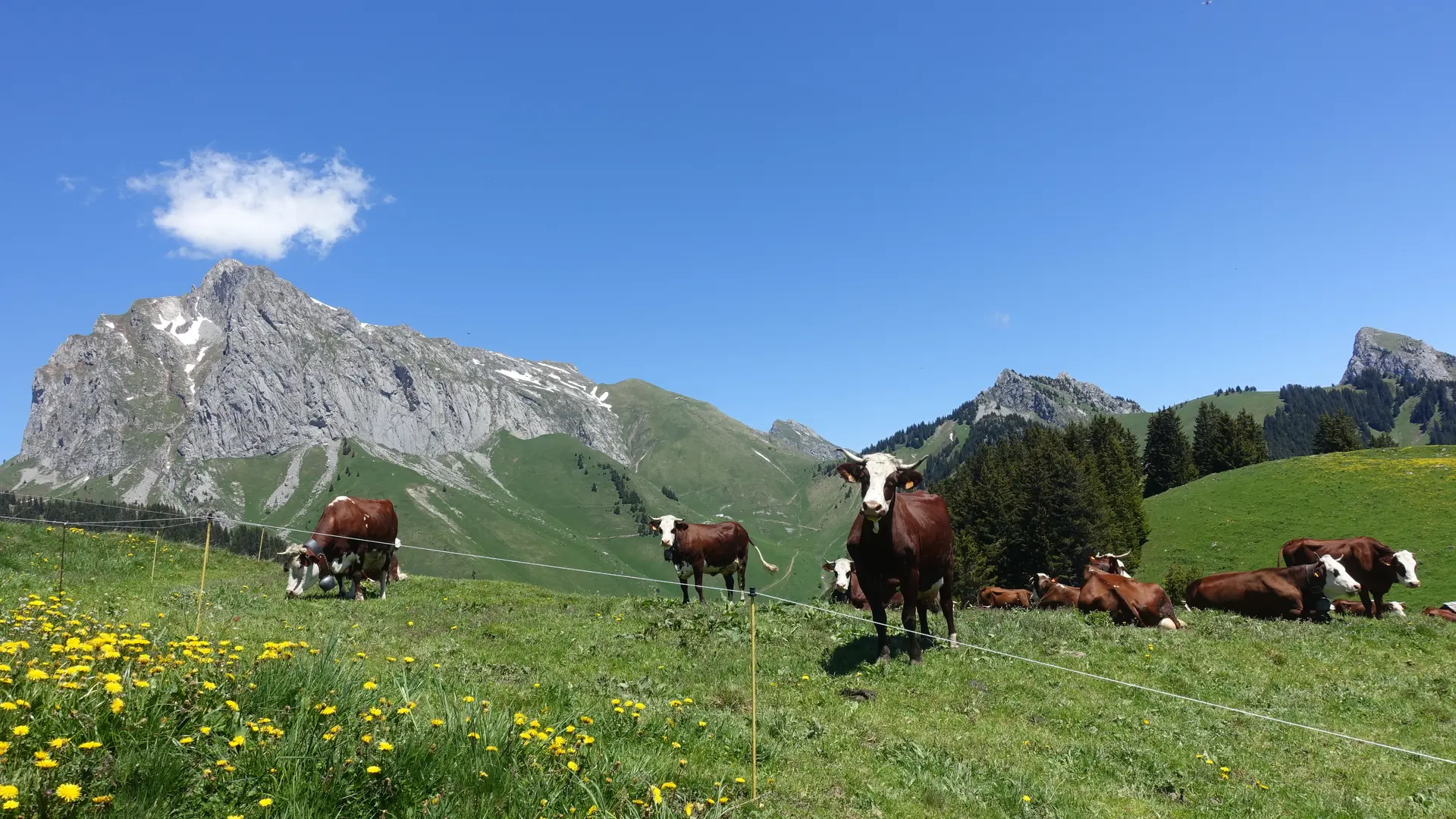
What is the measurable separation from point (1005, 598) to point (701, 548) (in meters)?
15.5

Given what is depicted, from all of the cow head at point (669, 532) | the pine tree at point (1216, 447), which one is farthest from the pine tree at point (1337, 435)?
the cow head at point (669, 532)

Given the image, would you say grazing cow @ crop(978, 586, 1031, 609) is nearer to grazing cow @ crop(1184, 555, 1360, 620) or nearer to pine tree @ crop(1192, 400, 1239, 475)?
grazing cow @ crop(1184, 555, 1360, 620)

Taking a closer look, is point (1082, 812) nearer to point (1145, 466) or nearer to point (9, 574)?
point (9, 574)

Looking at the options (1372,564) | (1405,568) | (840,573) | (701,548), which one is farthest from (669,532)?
(1405,568)

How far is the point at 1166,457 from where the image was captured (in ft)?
357

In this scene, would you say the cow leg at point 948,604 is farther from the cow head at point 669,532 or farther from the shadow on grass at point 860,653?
the cow head at point 669,532

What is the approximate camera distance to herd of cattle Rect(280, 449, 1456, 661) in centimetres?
1389

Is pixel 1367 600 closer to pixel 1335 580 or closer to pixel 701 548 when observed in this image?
pixel 1335 580

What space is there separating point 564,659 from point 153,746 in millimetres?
8537

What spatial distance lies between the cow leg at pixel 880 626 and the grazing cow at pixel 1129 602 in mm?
10030

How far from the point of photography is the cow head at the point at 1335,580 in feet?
73.5

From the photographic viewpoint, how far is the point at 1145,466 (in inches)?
4397

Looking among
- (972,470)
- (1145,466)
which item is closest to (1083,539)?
(972,470)

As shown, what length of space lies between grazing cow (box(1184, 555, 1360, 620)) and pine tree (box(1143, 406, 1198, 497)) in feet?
308
